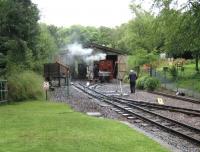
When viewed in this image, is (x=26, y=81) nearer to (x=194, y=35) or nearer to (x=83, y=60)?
(x=194, y=35)

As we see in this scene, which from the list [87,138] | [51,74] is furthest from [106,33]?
[87,138]

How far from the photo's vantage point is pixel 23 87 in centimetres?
2473

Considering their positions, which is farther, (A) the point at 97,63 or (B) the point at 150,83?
(A) the point at 97,63

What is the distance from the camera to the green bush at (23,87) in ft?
79.3

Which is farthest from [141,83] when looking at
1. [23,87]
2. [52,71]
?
[23,87]

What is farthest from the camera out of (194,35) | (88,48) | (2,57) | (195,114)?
(88,48)

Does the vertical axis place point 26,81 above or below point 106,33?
below

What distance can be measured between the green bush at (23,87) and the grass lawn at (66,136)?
721 cm

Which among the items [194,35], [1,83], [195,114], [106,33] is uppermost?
[106,33]

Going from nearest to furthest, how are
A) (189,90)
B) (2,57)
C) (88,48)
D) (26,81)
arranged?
(26,81)
(2,57)
(189,90)
(88,48)

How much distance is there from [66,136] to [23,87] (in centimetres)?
1272

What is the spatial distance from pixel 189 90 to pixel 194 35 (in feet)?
22.6

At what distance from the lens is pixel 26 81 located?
81.4 feet

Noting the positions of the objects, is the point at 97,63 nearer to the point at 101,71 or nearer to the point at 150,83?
the point at 101,71
